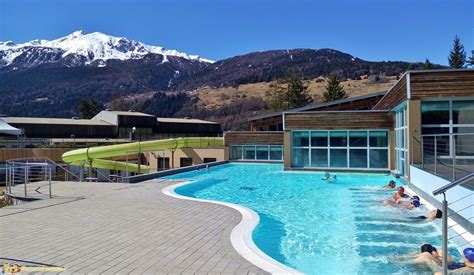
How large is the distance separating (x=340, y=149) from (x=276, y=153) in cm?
736

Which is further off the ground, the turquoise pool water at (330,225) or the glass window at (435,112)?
the glass window at (435,112)

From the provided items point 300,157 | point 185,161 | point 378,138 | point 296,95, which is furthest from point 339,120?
point 296,95

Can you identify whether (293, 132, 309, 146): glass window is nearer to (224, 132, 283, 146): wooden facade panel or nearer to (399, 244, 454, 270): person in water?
(224, 132, 283, 146): wooden facade panel

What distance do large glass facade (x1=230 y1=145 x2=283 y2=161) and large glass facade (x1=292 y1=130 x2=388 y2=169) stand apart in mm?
5849

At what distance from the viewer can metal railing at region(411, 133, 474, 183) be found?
28.2 feet

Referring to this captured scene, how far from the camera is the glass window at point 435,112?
13.9m

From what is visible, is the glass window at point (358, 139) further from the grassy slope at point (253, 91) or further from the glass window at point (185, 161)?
the grassy slope at point (253, 91)

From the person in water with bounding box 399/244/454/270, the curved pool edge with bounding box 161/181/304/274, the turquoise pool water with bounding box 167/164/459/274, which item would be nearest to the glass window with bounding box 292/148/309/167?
the turquoise pool water with bounding box 167/164/459/274

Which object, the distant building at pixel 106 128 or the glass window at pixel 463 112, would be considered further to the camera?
the distant building at pixel 106 128

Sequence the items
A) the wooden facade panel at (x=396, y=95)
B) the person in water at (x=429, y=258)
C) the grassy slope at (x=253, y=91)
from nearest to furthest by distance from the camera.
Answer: the person in water at (x=429, y=258) → the wooden facade panel at (x=396, y=95) → the grassy slope at (x=253, y=91)

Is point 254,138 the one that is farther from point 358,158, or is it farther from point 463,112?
point 463,112

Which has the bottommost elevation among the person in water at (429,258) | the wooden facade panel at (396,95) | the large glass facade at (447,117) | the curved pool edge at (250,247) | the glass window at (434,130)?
the person in water at (429,258)

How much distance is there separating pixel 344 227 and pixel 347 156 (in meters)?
12.4

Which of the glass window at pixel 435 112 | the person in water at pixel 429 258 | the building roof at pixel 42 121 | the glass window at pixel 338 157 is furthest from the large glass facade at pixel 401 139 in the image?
the building roof at pixel 42 121
